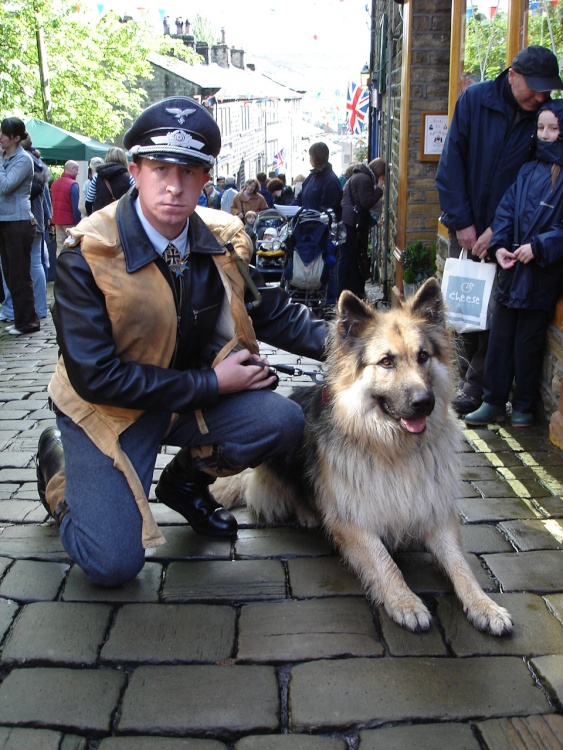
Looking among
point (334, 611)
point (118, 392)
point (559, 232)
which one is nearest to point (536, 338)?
point (559, 232)

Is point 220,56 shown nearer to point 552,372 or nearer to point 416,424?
point 552,372

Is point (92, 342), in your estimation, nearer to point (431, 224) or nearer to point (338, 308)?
point (338, 308)

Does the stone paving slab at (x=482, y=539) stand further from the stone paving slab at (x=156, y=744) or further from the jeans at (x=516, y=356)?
the jeans at (x=516, y=356)

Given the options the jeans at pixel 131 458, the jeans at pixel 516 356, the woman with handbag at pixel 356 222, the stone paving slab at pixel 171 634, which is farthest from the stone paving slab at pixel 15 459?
the woman with handbag at pixel 356 222

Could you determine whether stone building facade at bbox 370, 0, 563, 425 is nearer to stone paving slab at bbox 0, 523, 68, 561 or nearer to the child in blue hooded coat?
the child in blue hooded coat

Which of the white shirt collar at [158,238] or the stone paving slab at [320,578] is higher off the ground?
the white shirt collar at [158,238]

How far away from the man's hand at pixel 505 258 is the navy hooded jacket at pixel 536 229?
0.12ft

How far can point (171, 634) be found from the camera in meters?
2.77

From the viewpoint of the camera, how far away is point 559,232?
4.62 metres

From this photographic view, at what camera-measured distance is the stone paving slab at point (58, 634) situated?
8.64ft

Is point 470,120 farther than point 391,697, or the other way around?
point 470,120

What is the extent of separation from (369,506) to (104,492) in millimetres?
1115

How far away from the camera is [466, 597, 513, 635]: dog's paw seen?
2734 millimetres

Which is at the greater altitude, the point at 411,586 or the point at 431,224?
the point at 431,224
